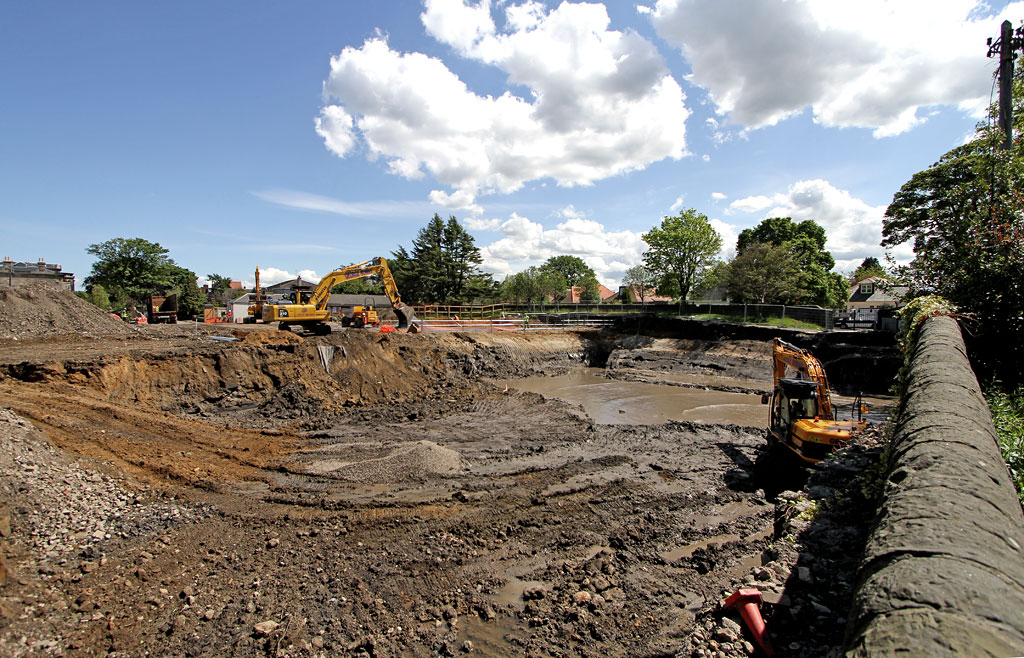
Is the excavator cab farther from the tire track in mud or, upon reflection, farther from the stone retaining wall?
the stone retaining wall

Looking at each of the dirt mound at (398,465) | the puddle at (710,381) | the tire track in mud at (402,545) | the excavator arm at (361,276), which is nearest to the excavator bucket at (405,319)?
the excavator arm at (361,276)

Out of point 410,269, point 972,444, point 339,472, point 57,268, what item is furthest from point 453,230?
point 972,444

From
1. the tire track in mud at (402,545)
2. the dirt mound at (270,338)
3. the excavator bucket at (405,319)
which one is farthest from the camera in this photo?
the excavator bucket at (405,319)

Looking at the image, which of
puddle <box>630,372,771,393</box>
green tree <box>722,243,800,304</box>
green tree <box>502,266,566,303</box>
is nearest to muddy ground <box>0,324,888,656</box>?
puddle <box>630,372,771,393</box>

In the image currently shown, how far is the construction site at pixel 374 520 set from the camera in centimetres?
478

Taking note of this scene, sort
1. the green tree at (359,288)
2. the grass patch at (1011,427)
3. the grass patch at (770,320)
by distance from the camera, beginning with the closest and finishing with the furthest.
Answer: the grass patch at (1011,427)
the grass patch at (770,320)
the green tree at (359,288)

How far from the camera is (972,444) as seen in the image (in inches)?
115

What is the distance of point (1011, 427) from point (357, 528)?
826cm

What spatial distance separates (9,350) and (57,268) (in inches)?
1964

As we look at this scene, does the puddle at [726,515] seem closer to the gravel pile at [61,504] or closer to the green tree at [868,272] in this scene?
the green tree at [868,272]

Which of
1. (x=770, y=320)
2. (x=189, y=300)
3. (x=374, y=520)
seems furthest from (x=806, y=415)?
(x=189, y=300)

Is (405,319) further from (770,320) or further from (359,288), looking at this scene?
(359,288)

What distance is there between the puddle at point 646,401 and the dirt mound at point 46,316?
1857 centimetres

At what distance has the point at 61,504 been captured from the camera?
6.61m
